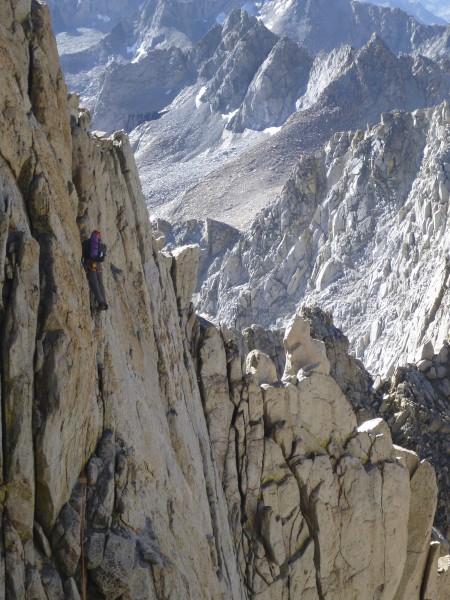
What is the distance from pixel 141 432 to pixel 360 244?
74433 millimetres

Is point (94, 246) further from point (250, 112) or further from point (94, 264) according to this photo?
point (250, 112)

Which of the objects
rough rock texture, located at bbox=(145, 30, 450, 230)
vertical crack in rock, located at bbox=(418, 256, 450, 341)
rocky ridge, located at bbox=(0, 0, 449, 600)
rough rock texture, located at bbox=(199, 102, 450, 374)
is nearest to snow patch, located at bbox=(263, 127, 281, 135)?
rough rock texture, located at bbox=(145, 30, 450, 230)

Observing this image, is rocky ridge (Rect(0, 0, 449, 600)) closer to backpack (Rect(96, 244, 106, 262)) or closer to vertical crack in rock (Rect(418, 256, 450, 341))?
backpack (Rect(96, 244, 106, 262))

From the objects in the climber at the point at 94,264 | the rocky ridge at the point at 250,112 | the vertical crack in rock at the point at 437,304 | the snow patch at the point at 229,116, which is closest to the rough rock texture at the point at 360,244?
the vertical crack in rock at the point at 437,304

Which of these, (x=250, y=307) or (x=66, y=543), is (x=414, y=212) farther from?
(x=66, y=543)

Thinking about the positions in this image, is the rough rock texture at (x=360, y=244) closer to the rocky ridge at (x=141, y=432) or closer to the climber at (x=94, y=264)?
the rocky ridge at (x=141, y=432)

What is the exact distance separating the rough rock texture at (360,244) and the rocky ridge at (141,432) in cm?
3869

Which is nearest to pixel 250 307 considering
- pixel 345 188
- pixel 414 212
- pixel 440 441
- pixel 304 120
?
pixel 345 188

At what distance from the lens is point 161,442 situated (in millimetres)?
16078

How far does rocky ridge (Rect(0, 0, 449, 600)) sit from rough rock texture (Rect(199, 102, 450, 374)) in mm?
38686

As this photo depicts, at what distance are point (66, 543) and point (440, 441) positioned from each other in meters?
33.5

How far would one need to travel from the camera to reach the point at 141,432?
49.9 feet

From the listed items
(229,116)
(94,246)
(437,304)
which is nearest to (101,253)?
(94,246)

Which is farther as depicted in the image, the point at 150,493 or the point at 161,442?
the point at 161,442
